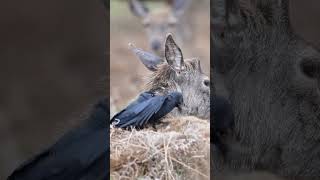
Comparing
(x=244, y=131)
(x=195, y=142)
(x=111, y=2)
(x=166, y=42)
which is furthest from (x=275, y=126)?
(x=111, y=2)

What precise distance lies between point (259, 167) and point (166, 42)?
103 cm

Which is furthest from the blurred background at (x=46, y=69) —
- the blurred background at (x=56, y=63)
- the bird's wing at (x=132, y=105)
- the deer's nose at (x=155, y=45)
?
the deer's nose at (x=155, y=45)

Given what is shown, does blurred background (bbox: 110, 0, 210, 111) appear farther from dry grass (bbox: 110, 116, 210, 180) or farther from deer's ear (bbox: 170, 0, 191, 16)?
dry grass (bbox: 110, 116, 210, 180)

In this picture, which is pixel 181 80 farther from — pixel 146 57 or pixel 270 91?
pixel 270 91

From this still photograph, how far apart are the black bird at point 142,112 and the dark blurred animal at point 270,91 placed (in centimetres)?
44

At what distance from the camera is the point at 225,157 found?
14.6 ft

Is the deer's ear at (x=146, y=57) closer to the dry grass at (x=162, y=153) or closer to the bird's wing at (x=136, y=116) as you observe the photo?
the bird's wing at (x=136, y=116)

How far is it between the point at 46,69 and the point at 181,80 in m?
0.86

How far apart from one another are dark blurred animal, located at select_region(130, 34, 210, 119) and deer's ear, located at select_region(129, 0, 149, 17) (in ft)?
0.70

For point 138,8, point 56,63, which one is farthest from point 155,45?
point 56,63

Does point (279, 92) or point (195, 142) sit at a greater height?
point (279, 92)

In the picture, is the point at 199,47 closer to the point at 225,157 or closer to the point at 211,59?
the point at 211,59

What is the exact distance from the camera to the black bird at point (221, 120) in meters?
4.36

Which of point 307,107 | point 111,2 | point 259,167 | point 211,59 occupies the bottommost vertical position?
point 259,167
